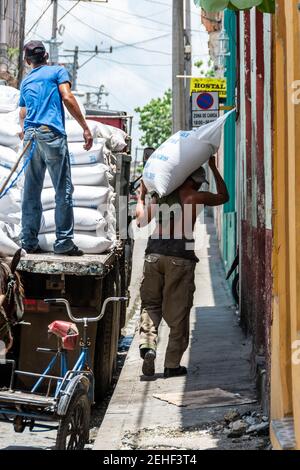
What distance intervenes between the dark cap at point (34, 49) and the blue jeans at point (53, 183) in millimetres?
677

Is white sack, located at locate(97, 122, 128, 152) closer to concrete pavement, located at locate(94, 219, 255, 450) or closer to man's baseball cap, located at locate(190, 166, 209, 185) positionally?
man's baseball cap, located at locate(190, 166, 209, 185)

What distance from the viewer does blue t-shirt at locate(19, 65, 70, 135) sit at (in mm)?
8719

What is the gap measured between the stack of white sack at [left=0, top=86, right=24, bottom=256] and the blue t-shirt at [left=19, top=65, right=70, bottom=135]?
51cm

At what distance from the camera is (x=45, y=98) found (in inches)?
345

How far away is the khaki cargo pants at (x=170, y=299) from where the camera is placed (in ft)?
29.4

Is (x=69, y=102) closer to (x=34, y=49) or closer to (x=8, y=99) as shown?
(x=34, y=49)

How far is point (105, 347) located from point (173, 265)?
0.99 meters

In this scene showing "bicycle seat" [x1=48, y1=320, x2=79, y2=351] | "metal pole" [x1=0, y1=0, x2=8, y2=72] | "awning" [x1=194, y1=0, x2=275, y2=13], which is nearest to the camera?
"awning" [x1=194, y1=0, x2=275, y2=13]

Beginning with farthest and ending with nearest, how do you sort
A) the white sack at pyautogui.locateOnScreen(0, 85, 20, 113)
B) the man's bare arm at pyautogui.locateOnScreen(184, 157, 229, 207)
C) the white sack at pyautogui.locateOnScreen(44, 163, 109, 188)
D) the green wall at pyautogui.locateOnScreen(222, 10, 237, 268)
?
the green wall at pyautogui.locateOnScreen(222, 10, 237, 268)
the white sack at pyautogui.locateOnScreen(0, 85, 20, 113)
the white sack at pyautogui.locateOnScreen(44, 163, 109, 188)
the man's bare arm at pyautogui.locateOnScreen(184, 157, 229, 207)

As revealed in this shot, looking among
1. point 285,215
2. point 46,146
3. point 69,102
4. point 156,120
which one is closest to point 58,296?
point 46,146

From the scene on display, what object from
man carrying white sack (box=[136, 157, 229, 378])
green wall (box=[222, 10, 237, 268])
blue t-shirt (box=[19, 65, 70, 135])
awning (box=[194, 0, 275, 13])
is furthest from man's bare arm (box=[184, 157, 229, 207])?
green wall (box=[222, 10, 237, 268])

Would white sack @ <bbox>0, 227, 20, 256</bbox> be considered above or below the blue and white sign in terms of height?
below

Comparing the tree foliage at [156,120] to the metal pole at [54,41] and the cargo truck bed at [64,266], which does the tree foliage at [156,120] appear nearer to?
the metal pole at [54,41]

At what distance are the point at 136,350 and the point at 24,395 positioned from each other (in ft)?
14.8
